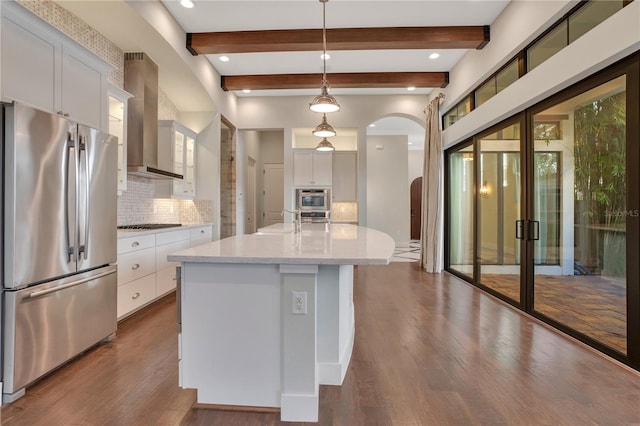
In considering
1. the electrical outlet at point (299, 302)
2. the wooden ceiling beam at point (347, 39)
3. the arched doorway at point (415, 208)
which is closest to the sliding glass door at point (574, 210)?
the wooden ceiling beam at point (347, 39)

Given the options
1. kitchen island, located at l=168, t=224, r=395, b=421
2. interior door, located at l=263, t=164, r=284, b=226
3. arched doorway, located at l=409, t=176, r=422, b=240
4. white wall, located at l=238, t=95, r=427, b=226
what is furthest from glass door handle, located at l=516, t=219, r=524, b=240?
arched doorway, located at l=409, t=176, r=422, b=240

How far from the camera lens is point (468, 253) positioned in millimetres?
5281

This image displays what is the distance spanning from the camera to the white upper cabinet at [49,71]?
2.09 metres

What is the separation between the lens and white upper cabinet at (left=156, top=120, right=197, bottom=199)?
184 inches

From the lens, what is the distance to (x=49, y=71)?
237 centimetres

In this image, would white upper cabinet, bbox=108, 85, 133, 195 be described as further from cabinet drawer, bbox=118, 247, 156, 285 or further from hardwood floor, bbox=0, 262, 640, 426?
hardwood floor, bbox=0, 262, 640, 426

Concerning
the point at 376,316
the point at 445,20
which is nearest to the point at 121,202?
the point at 376,316

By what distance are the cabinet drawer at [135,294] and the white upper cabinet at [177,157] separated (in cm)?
153

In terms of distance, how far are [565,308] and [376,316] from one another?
5.75 feet

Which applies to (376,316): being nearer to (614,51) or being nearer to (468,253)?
(468,253)

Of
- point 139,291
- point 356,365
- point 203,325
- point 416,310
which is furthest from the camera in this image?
point 416,310

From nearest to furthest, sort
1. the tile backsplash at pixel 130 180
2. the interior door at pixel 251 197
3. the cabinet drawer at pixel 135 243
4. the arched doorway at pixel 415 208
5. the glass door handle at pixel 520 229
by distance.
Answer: the tile backsplash at pixel 130 180 → the cabinet drawer at pixel 135 243 → the glass door handle at pixel 520 229 → the interior door at pixel 251 197 → the arched doorway at pixel 415 208

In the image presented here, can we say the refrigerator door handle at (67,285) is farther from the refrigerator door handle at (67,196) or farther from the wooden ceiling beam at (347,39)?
the wooden ceiling beam at (347,39)

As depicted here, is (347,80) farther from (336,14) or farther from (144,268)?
(144,268)
